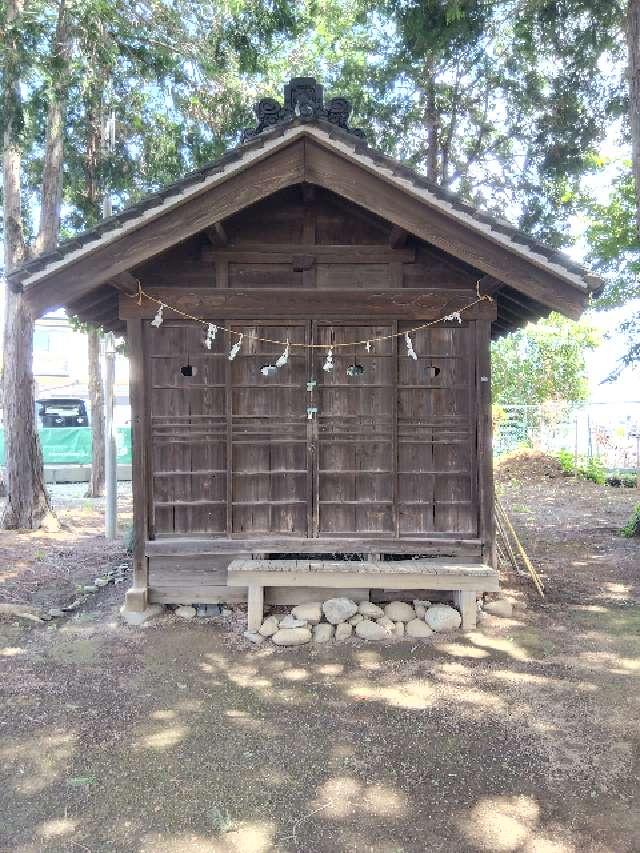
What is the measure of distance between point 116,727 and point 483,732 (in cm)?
235

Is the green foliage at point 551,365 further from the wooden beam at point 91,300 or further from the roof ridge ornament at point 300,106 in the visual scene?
the wooden beam at point 91,300

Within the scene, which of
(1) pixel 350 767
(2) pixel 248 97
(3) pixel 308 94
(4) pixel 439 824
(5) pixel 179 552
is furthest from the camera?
(2) pixel 248 97

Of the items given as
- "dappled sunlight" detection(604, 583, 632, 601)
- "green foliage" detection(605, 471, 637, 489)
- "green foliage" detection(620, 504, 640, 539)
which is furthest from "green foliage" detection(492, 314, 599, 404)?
"dappled sunlight" detection(604, 583, 632, 601)

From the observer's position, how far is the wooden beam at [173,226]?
16.9 feet

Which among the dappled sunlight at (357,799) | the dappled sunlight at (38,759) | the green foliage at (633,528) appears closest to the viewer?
the dappled sunlight at (357,799)

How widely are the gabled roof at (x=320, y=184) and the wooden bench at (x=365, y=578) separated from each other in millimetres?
2583

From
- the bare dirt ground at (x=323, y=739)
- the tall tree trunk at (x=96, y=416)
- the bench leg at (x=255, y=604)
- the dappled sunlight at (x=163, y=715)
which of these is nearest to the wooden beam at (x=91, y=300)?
the bare dirt ground at (x=323, y=739)

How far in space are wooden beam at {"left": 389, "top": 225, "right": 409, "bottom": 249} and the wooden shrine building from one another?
1.5 inches

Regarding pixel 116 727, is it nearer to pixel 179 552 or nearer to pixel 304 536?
pixel 179 552

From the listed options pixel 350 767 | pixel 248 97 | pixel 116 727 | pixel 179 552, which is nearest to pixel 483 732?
pixel 350 767

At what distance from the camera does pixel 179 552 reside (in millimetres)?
5844

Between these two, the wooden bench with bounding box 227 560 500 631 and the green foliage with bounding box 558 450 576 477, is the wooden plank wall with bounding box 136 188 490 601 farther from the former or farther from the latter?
the green foliage with bounding box 558 450 576 477

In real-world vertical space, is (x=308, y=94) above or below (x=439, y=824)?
above

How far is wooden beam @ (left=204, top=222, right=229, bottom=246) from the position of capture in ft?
17.9
